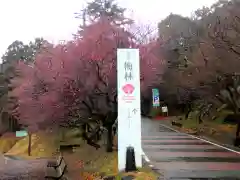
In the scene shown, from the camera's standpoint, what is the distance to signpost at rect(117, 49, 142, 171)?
11.3 m

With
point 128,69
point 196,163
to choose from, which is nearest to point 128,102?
point 128,69

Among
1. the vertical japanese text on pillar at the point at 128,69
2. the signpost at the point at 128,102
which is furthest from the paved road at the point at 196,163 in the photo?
the vertical japanese text on pillar at the point at 128,69

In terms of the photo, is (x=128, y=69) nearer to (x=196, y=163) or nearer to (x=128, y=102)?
(x=128, y=102)

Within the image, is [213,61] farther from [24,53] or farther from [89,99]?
[24,53]

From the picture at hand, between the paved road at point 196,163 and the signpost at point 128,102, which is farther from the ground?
the signpost at point 128,102

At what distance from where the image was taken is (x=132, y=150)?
11.4 meters

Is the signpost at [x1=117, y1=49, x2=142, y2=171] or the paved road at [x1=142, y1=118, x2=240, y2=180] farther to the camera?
the paved road at [x1=142, y1=118, x2=240, y2=180]

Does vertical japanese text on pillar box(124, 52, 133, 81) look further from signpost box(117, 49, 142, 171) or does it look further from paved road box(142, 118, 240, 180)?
paved road box(142, 118, 240, 180)

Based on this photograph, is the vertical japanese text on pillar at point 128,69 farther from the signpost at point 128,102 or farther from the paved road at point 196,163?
the paved road at point 196,163

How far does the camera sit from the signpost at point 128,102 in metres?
11.3

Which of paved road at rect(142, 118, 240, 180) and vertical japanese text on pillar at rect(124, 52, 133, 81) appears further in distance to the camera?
paved road at rect(142, 118, 240, 180)

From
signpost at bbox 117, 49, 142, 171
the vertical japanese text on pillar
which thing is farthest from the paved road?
the vertical japanese text on pillar

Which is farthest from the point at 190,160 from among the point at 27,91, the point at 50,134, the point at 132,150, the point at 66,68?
the point at 50,134

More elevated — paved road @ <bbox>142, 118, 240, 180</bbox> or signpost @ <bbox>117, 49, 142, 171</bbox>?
signpost @ <bbox>117, 49, 142, 171</bbox>
